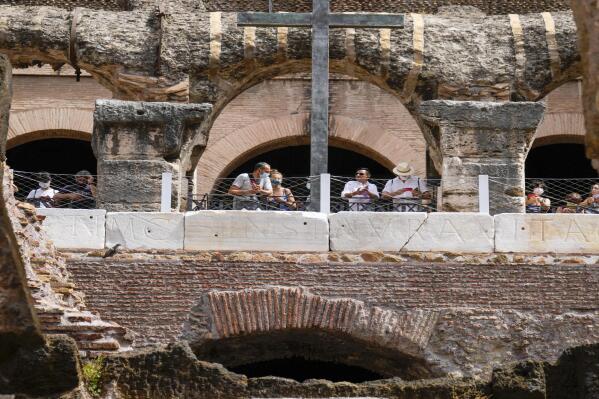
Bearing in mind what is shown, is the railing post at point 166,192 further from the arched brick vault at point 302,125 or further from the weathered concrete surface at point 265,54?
the arched brick vault at point 302,125

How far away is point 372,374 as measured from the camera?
14.8m

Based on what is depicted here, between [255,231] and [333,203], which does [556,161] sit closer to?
[333,203]

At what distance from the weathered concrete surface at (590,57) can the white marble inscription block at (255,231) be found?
7.01m

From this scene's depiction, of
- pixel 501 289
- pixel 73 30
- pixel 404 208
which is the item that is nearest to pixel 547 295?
pixel 501 289

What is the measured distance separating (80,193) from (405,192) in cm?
306

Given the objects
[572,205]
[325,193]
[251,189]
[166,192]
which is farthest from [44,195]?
[572,205]

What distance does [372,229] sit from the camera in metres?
14.0

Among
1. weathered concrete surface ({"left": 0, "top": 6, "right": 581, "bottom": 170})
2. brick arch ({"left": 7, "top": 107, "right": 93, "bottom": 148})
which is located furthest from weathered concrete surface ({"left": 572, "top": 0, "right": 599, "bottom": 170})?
brick arch ({"left": 7, "top": 107, "right": 93, "bottom": 148})

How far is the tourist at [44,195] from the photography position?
1476 cm

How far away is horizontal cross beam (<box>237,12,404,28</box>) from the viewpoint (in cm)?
1597

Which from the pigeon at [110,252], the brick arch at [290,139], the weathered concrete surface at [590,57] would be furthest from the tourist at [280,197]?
the weathered concrete surface at [590,57]

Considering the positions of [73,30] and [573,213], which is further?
[73,30]

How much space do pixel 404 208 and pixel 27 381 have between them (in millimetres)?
6641

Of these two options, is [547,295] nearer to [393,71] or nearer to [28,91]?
[393,71]
